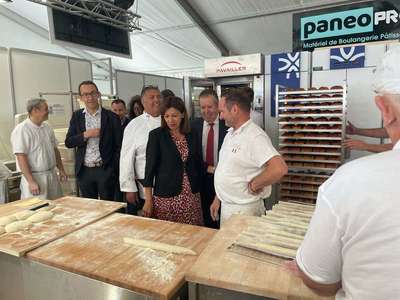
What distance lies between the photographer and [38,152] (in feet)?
9.40

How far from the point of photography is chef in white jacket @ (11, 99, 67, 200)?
275 centimetres

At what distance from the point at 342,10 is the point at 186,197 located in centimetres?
281

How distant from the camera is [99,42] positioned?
4.95 metres

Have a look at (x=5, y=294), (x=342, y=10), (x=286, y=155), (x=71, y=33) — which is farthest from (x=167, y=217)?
(x=71, y=33)

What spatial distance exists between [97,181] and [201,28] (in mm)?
5763

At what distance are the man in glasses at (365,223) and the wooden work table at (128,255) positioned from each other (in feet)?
1.84

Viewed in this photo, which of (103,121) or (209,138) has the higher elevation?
(103,121)

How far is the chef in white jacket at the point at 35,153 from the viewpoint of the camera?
108 inches

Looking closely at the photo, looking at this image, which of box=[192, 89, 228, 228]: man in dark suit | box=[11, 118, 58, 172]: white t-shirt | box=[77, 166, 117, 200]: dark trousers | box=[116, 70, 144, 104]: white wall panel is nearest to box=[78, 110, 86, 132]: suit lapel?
box=[77, 166, 117, 200]: dark trousers

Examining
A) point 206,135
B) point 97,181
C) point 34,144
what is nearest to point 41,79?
point 34,144

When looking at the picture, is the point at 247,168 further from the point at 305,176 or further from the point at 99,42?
the point at 99,42

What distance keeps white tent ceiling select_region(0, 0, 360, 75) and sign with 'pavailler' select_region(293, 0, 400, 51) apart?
2796mm

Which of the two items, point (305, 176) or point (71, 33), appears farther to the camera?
point (71, 33)

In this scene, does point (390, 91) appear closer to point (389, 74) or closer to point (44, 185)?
point (389, 74)
